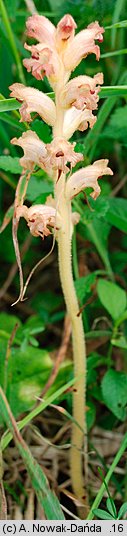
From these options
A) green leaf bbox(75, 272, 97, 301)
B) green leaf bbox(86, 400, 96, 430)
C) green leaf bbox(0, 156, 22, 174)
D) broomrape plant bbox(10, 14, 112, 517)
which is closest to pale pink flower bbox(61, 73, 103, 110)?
broomrape plant bbox(10, 14, 112, 517)

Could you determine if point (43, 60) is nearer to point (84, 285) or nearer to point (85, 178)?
Result: point (85, 178)

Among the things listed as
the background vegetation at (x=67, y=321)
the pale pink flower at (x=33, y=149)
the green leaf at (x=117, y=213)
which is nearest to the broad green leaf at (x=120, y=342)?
the background vegetation at (x=67, y=321)

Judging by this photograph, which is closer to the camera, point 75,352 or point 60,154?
point 60,154

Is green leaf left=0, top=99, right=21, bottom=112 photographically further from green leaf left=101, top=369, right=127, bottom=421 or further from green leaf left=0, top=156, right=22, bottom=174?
green leaf left=101, top=369, right=127, bottom=421

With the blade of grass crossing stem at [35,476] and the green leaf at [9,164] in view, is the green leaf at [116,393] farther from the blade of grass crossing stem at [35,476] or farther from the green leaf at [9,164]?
the green leaf at [9,164]

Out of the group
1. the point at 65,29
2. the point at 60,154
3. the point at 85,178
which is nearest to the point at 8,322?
the point at 85,178

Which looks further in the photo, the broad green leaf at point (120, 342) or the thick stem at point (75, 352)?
the broad green leaf at point (120, 342)

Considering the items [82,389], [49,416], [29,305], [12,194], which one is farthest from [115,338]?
[12,194]
